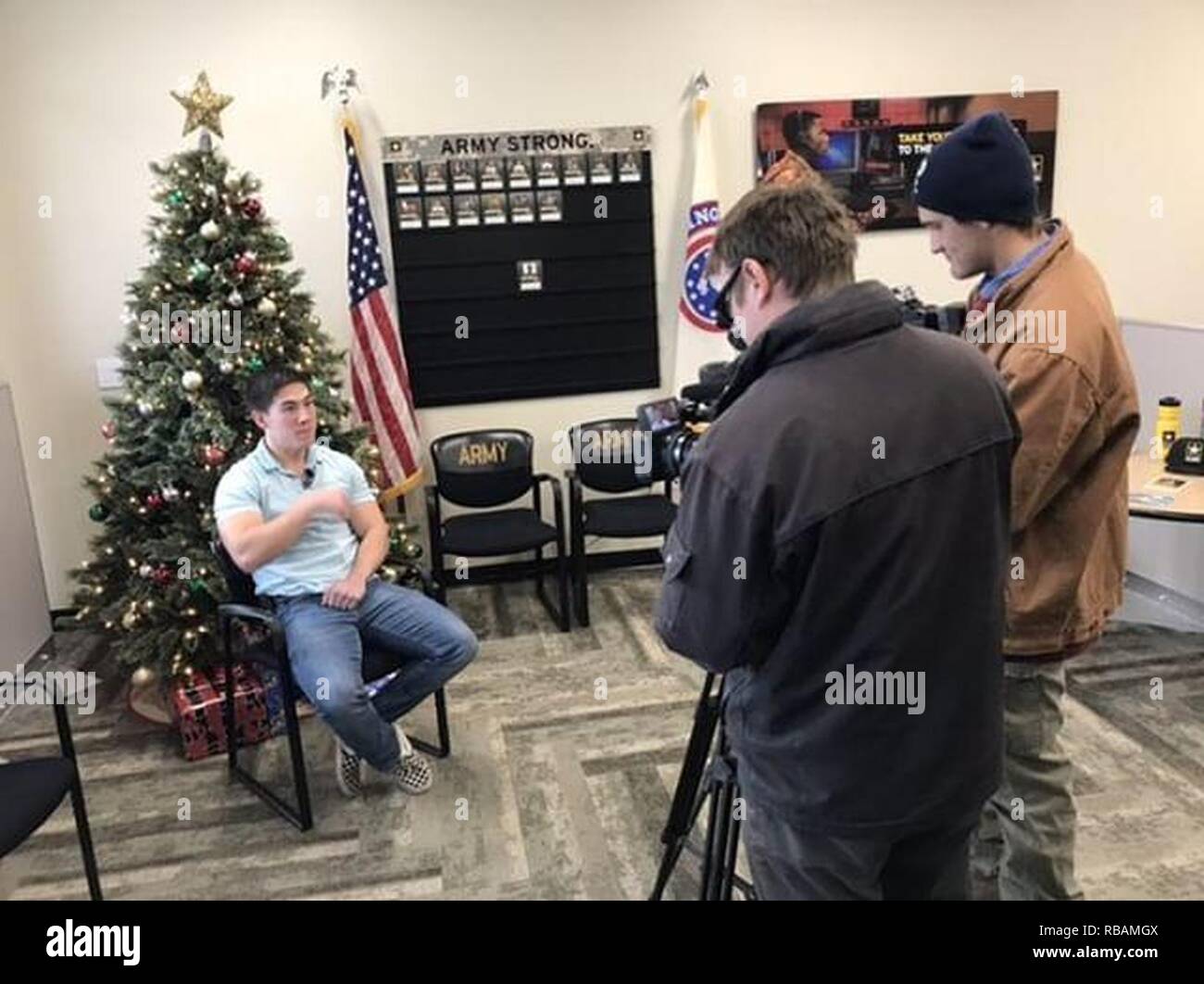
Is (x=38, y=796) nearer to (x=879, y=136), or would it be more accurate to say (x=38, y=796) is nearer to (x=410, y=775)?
(x=410, y=775)

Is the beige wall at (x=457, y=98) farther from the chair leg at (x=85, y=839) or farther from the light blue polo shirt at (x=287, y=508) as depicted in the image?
the chair leg at (x=85, y=839)

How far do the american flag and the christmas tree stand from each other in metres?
0.58

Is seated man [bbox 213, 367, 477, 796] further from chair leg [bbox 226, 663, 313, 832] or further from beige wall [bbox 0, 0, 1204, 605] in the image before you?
beige wall [bbox 0, 0, 1204, 605]

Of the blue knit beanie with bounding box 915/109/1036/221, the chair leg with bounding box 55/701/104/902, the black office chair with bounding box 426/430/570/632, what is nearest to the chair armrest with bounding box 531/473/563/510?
the black office chair with bounding box 426/430/570/632

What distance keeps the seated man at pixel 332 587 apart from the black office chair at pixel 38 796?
580mm

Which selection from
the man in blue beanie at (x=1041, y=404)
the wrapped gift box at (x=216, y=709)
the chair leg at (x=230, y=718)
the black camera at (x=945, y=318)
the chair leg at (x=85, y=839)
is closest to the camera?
the man in blue beanie at (x=1041, y=404)

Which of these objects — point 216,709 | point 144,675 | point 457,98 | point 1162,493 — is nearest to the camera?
point 1162,493

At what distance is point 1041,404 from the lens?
5.10 ft

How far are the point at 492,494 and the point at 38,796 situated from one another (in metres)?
2.30

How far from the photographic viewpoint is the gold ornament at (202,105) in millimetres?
3465

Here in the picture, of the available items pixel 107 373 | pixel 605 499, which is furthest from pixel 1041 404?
pixel 107 373

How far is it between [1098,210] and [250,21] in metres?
3.82

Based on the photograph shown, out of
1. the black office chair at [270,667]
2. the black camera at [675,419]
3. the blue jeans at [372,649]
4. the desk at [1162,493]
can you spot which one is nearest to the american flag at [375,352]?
the black office chair at [270,667]

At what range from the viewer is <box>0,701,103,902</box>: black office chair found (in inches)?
75.0
